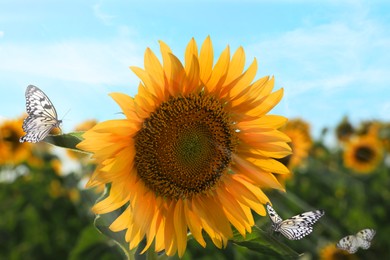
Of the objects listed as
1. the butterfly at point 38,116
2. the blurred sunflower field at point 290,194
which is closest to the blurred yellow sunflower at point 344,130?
the blurred sunflower field at point 290,194

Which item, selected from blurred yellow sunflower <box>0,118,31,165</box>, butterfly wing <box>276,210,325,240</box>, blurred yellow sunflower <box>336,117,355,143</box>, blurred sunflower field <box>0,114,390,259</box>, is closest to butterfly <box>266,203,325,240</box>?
butterfly wing <box>276,210,325,240</box>

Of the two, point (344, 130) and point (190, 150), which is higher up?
point (190, 150)

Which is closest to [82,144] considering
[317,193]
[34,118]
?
[34,118]

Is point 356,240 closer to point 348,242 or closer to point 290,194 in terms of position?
point 348,242

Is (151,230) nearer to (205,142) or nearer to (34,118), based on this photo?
(205,142)


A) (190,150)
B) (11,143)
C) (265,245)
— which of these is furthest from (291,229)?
(11,143)

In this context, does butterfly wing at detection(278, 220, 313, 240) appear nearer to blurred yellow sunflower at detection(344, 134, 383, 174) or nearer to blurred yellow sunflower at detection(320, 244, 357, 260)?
blurred yellow sunflower at detection(320, 244, 357, 260)

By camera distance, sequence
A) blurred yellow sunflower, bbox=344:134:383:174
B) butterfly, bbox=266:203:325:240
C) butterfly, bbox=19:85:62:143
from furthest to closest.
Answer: blurred yellow sunflower, bbox=344:134:383:174 → butterfly, bbox=266:203:325:240 → butterfly, bbox=19:85:62:143
